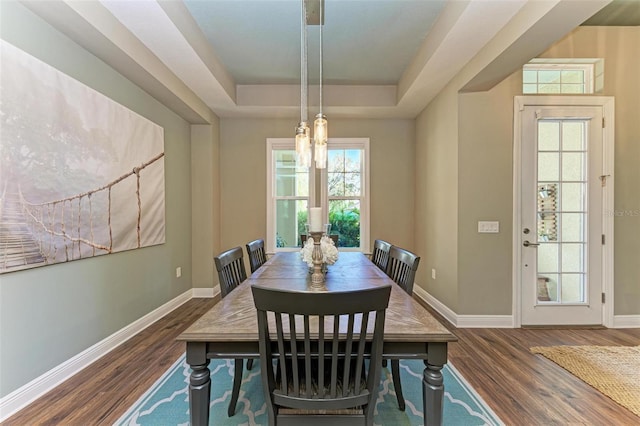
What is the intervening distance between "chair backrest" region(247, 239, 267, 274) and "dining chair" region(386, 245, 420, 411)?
1.10 metres

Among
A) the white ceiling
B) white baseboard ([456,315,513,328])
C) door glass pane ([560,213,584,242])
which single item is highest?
the white ceiling

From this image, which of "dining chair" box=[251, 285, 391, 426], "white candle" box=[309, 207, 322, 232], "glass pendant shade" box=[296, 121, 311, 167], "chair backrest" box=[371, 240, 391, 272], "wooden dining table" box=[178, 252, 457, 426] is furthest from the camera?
"chair backrest" box=[371, 240, 391, 272]

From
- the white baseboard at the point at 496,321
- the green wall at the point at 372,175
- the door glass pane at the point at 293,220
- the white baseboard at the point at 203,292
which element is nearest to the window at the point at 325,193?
the door glass pane at the point at 293,220

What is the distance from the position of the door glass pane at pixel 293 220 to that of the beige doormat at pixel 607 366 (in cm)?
300

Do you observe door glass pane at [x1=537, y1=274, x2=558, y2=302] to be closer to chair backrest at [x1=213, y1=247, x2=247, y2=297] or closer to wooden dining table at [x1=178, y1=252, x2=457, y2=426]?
wooden dining table at [x1=178, y1=252, x2=457, y2=426]

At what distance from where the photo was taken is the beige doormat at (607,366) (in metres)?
1.88

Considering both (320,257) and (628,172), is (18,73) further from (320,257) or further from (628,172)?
(628,172)

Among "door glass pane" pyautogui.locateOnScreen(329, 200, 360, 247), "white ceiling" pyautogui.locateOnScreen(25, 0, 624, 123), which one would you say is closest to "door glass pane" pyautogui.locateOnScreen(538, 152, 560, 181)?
"white ceiling" pyautogui.locateOnScreen(25, 0, 624, 123)

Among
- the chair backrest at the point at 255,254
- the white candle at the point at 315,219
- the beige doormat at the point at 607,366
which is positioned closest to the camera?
the white candle at the point at 315,219

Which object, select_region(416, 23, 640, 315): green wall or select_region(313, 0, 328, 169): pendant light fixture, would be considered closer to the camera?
select_region(313, 0, 328, 169): pendant light fixture

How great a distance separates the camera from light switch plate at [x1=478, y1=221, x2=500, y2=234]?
9.71 ft

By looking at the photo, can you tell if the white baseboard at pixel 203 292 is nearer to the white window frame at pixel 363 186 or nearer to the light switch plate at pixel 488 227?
the white window frame at pixel 363 186

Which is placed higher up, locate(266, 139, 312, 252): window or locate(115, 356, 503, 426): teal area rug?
locate(266, 139, 312, 252): window

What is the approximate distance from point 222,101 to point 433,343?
3543mm
